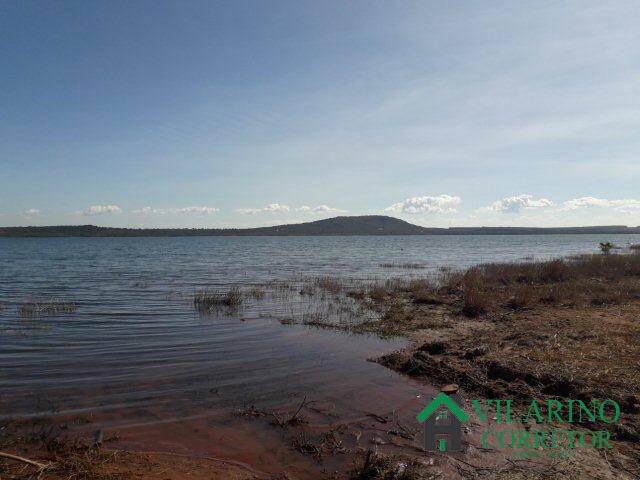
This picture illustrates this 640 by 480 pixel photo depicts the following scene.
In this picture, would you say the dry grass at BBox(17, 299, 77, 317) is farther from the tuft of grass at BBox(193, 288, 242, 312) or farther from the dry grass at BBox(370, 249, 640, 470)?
the dry grass at BBox(370, 249, 640, 470)

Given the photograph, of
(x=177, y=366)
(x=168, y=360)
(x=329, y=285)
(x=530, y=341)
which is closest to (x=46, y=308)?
(x=168, y=360)

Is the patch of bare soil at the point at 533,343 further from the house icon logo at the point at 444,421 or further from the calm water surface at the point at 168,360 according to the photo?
the calm water surface at the point at 168,360

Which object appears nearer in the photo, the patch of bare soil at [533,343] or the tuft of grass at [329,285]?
the patch of bare soil at [533,343]

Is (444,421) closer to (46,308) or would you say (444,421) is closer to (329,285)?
(46,308)

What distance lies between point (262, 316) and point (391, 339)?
249 inches

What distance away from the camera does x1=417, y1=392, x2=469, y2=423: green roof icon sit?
7.56 metres

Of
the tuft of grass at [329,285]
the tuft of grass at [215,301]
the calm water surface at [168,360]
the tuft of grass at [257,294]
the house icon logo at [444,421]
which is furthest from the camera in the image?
the tuft of grass at [329,285]

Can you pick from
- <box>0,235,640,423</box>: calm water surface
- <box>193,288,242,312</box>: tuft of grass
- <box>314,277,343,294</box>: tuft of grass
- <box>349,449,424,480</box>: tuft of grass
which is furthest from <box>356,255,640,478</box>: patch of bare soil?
<box>193,288,242,312</box>: tuft of grass

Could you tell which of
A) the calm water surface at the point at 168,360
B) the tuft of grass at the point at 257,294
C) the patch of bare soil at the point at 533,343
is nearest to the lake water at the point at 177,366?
the calm water surface at the point at 168,360

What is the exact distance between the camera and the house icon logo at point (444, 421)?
6.58 meters

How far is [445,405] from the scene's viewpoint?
26.4ft

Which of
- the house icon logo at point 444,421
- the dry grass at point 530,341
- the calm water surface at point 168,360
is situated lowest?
the calm water surface at point 168,360

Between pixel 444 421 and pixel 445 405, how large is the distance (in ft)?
2.53

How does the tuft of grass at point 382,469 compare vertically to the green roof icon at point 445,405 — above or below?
above
